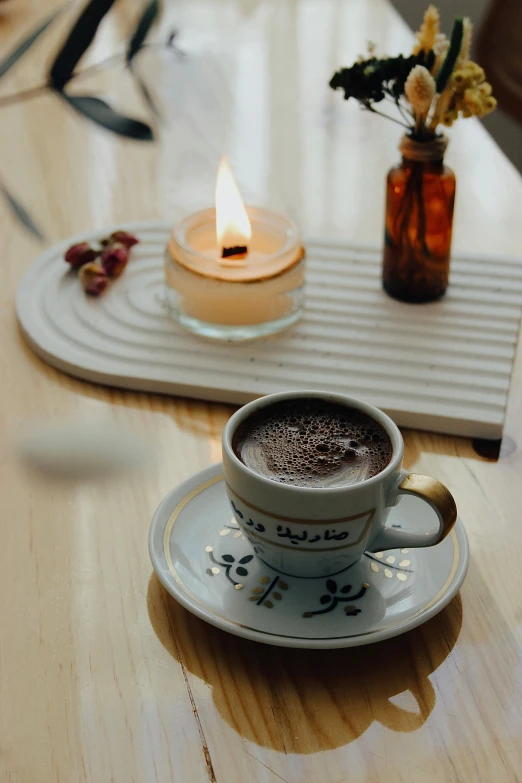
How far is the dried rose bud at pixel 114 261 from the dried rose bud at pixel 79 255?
0.05 feet

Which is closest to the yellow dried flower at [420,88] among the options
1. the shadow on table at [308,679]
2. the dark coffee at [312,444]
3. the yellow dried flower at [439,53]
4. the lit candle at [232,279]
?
the yellow dried flower at [439,53]

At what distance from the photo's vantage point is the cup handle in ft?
1.78

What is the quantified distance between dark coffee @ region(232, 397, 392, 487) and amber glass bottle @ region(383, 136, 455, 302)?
1.12ft

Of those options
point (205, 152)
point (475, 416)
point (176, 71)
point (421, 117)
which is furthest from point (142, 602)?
point (176, 71)

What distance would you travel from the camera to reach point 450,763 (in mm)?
492

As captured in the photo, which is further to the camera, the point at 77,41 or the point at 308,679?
the point at 308,679

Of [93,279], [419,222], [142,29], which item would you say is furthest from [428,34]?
[142,29]

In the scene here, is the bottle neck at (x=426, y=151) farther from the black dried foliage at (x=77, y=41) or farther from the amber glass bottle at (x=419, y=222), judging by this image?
the black dried foliage at (x=77, y=41)

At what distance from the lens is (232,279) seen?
86 centimetres

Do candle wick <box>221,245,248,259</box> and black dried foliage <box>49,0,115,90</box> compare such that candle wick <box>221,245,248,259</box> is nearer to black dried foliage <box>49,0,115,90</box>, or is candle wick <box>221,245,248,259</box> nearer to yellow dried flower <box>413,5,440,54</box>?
yellow dried flower <box>413,5,440,54</box>

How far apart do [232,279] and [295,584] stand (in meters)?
0.37

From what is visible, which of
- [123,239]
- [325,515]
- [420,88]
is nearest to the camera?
[325,515]

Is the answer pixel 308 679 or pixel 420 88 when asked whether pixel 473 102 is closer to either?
pixel 420 88

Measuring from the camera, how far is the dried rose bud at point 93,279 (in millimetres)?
935
